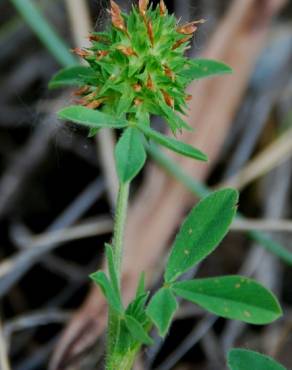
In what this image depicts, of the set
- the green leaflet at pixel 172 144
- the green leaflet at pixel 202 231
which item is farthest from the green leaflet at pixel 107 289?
the green leaflet at pixel 172 144

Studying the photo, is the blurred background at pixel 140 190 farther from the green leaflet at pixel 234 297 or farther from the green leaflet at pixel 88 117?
the green leaflet at pixel 88 117

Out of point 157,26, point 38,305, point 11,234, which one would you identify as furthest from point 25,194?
point 157,26

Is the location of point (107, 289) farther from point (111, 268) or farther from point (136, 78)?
point (136, 78)

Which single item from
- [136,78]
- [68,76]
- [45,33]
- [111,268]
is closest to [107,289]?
[111,268]

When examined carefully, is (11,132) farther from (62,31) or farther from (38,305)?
(38,305)

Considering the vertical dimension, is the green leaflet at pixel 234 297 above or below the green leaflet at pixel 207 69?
below
